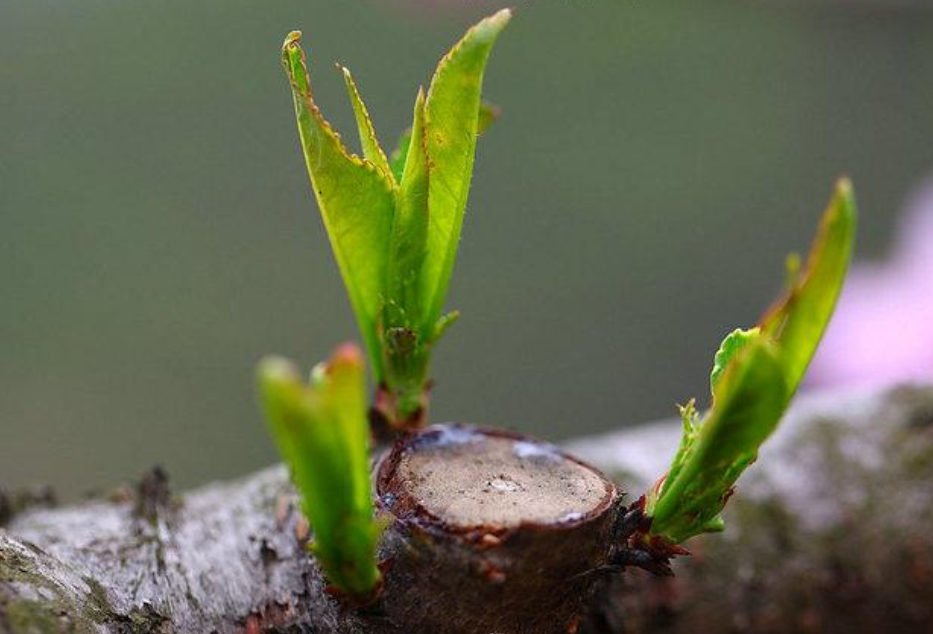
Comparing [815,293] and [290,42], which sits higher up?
[290,42]

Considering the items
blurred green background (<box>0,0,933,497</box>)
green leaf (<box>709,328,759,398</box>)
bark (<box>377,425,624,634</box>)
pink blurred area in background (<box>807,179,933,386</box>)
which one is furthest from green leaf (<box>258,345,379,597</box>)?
blurred green background (<box>0,0,933,497</box>)

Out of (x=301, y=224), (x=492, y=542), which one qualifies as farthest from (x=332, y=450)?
(x=301, y=224)

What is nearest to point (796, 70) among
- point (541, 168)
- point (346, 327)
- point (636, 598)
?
point (541, 168)

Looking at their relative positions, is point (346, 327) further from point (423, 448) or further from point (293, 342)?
point (423, 448)

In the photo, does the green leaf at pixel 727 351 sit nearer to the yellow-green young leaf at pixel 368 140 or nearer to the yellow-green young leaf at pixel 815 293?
the yellow-green young leaf at pixel 815 293

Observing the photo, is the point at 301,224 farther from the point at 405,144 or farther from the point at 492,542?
the point at 492,542

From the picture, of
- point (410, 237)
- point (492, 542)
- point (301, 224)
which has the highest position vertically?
point (301, 224)

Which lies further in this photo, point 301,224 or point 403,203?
point 301,224

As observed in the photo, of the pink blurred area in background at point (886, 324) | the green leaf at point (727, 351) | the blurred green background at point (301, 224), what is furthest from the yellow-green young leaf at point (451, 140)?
A: the blurred green background at point (301, 224)
